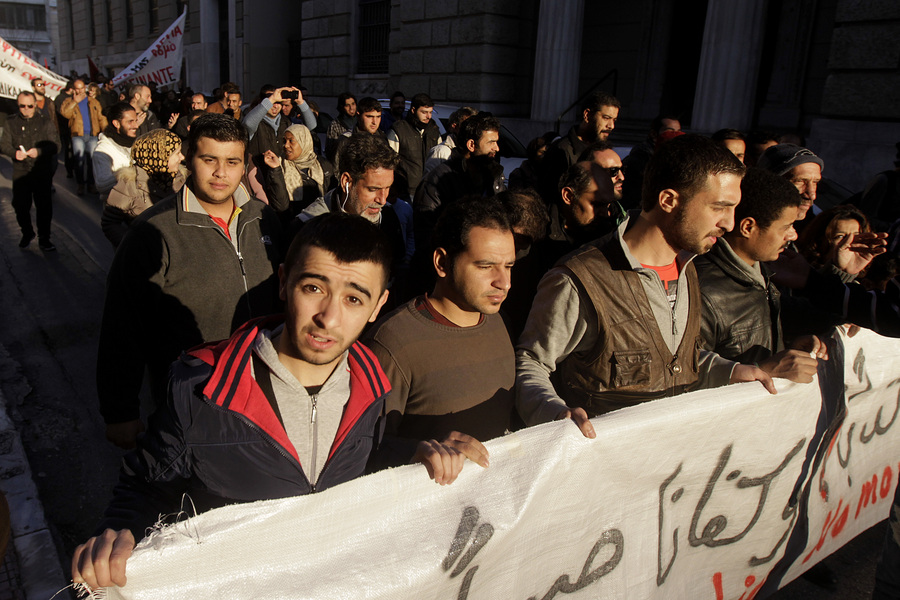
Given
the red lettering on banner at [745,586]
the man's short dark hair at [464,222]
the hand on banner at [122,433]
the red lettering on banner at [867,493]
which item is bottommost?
the red lettering on banner at [745,586]

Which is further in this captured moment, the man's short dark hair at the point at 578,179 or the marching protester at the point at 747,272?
the man's short dark hair at the point at 578,179

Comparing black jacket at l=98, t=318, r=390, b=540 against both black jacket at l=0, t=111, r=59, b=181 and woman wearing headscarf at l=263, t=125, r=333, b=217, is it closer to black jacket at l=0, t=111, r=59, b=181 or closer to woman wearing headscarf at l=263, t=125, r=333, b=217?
woman wearing headscarf at l=263, t=125, r=333, b=217

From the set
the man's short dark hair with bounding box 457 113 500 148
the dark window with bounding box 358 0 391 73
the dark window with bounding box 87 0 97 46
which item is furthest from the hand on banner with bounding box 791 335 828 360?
the dark window with bounding box 87 0 97 46

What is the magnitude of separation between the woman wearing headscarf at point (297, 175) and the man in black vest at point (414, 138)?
2.41 metres

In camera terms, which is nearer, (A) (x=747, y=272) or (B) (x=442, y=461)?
(B) (x=442, y=461)

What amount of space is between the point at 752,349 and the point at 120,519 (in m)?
2.29

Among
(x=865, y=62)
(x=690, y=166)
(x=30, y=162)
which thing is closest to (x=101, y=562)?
(x=690, y=166)

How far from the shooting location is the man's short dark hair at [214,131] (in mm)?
2779

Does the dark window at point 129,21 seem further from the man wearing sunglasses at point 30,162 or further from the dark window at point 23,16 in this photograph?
the dark window at point 23,16

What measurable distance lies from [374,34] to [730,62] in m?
10.4

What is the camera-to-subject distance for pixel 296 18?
21.8 m

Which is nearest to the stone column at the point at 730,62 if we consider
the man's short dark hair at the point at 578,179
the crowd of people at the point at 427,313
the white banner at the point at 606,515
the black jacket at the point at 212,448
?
the crowd of people at the point at 427,313

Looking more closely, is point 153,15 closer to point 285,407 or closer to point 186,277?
point 186,277

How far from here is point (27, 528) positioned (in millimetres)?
3012
